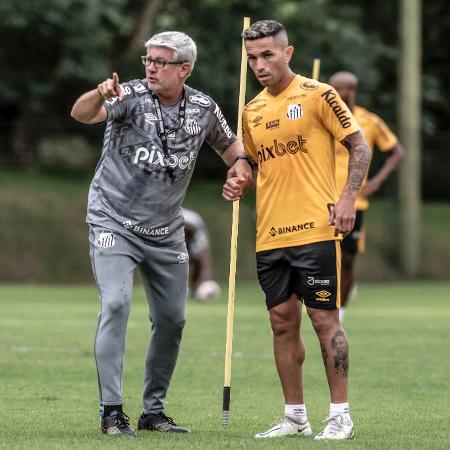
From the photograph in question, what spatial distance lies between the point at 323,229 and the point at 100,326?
4.31 feet

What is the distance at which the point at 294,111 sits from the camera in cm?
767

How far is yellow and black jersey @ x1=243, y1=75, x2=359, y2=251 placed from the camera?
7633 millimetres

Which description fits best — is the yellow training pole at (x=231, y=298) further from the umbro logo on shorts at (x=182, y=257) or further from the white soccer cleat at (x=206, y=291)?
the white soccer cleat at (x=206, y=291)

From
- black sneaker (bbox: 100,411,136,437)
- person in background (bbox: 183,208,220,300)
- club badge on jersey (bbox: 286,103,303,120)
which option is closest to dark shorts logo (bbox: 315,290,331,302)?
club badge on jersey (bbox: 286,103,303,120)

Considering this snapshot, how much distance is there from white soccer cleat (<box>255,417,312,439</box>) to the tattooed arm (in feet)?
3.52

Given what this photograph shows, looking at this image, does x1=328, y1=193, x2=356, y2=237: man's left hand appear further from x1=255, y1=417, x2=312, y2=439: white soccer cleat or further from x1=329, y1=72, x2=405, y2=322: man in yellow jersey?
x1=329, y1=72, x2=405, y2=322: man in yellow jersey

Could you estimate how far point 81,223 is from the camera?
30328mm

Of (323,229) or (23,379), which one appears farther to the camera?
(23,379)

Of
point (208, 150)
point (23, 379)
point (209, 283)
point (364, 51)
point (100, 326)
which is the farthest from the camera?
point (364, 51)

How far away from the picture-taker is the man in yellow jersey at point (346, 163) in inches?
534

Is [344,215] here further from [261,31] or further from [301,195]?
[261,31]

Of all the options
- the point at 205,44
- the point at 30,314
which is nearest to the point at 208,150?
the point at 205,44

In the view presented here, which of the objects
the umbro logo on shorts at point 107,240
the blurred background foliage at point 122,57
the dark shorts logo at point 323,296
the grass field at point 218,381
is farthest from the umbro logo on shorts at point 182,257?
the blurred background foliage at point 122,57

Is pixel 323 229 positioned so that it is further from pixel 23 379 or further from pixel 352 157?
pixel 23 379
